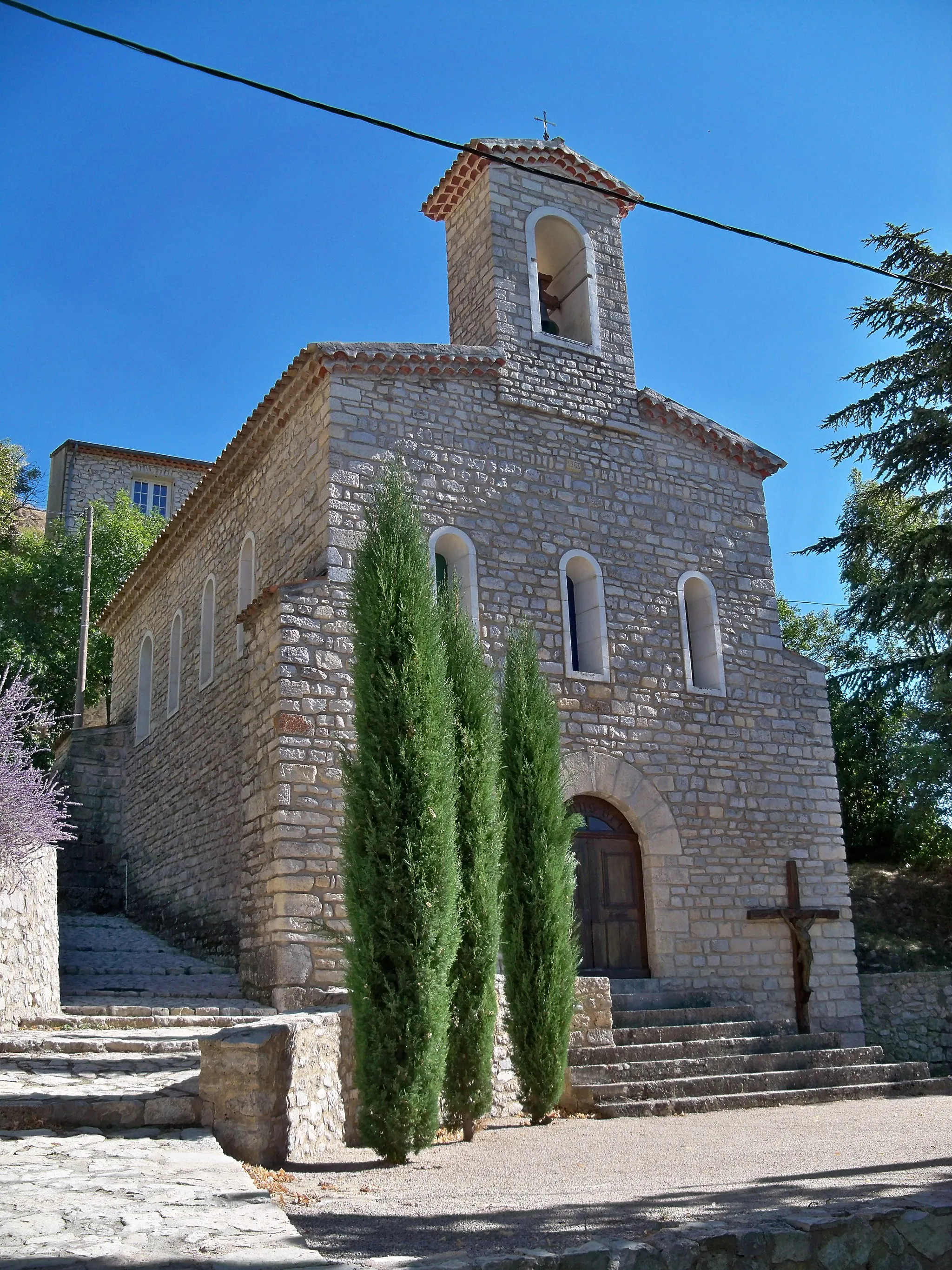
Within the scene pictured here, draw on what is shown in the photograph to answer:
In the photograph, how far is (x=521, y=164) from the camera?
514 inches

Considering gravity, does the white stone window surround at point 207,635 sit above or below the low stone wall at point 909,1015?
above

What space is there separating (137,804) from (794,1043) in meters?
10.3

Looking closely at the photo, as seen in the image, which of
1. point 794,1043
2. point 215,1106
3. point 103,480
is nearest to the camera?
point 215,1106

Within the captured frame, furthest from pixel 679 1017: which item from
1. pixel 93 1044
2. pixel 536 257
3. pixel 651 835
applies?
pixel 536 257

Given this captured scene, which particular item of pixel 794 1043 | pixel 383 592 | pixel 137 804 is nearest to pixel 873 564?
pixel 794 1043

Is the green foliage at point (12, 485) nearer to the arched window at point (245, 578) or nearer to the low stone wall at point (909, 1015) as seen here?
the arched window at point (245, 578)

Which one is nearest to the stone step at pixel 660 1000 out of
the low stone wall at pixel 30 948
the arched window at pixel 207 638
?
the low stone wall at pixel 30 948

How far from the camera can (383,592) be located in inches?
294

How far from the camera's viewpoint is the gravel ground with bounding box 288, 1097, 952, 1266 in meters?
4.72

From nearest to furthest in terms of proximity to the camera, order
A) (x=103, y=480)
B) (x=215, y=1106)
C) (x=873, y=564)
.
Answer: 1. (x=215, y=1106)
2. (x=873, y=564)
3. (x=103, y=480)

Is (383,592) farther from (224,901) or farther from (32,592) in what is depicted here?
(32,592)

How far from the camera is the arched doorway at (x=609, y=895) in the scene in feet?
38.1

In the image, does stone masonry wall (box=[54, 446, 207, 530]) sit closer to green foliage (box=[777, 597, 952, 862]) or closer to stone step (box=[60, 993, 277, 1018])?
green foliage (box=[777, 597, 952, 862])

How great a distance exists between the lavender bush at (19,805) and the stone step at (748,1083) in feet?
15.2
